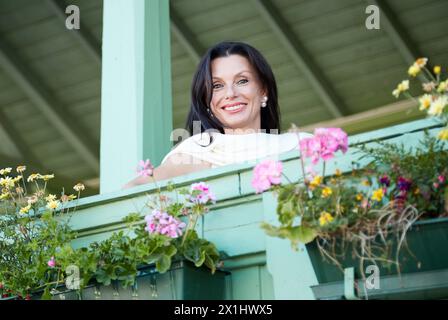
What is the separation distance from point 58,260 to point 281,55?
4164mm

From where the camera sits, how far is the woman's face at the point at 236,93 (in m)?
2.83

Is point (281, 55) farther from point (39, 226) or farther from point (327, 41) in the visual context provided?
point (39, 226)

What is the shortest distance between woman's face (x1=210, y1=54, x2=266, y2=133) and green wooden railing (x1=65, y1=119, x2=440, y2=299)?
64 cm

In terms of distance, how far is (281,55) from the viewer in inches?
235

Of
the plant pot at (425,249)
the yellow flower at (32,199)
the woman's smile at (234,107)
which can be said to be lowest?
the plant pot at (425,249)

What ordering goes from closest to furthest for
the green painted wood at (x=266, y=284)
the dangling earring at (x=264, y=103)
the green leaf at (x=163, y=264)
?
the green leaf at (x=163, y=264) < the green painted wood at (x=266, y=284) < the dangling earring at (x=264, y=103)

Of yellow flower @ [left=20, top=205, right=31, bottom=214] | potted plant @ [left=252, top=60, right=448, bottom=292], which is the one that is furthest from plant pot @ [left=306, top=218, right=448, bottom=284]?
yellow flower @ [left=20, top=205, right=31, bottom=214]

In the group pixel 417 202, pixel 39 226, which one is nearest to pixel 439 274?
pixel 417 202

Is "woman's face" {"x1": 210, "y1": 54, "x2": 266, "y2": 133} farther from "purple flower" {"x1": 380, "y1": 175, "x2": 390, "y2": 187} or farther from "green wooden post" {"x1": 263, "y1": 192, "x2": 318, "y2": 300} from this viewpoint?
"purple flower" {"x1": 380, "y1": 175, "x2": 390, "y2": 187}

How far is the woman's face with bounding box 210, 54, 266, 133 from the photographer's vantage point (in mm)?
2834

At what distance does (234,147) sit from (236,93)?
1.16 feet

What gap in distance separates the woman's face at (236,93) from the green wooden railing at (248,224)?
64 centimetres

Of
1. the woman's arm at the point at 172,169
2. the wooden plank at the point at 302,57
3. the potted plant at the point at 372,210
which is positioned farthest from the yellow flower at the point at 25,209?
the wooden plank at the point at 302,57

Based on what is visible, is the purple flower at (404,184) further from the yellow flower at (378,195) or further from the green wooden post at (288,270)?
the green wooden post at (288,270)
